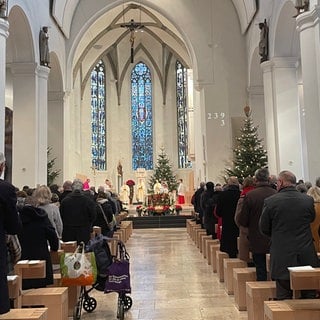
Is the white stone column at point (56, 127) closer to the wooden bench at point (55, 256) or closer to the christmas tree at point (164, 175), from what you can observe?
the christmas tree at point (164, 175)

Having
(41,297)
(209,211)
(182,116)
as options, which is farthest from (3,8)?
(182,116)

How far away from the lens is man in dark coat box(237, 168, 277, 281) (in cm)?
464

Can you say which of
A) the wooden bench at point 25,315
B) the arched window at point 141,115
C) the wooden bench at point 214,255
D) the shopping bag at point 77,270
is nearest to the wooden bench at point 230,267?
the wooden bench at point 214,255

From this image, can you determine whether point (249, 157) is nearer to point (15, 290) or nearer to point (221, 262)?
point (221, 262)

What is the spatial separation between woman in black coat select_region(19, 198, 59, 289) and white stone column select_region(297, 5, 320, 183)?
21.8ft

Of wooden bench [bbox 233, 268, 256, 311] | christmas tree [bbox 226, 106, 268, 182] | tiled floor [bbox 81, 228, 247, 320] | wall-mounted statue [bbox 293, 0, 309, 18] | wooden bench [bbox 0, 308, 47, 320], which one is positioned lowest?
tiled floor [bbox 81, 228, 247, 320]

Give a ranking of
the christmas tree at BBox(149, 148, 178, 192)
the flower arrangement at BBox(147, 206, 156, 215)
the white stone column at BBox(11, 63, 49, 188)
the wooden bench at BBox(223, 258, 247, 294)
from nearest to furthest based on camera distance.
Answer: the wooden bench at BBox(223, 258, 247, 294)
the white stone column at BBox(11, 63, 49, 188)
the flower arrangement at BBox(147, 206, 156, 215)
the christmas tree at BBox(149, 148, 178, 192)

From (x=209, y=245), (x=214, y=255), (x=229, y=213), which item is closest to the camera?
(x=229, y=213)

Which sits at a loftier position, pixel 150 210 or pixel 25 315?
pixel 150 210

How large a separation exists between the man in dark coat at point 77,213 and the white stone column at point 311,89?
17.2 ft

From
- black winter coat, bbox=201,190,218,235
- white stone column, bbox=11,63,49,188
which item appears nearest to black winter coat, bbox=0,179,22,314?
black winter coat, bbox=201,190,218,235

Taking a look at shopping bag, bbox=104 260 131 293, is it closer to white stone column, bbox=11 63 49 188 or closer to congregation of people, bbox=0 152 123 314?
congregation of people, bbox=0 152 123 314

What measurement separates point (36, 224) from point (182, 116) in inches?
981

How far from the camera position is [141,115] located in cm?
2958
